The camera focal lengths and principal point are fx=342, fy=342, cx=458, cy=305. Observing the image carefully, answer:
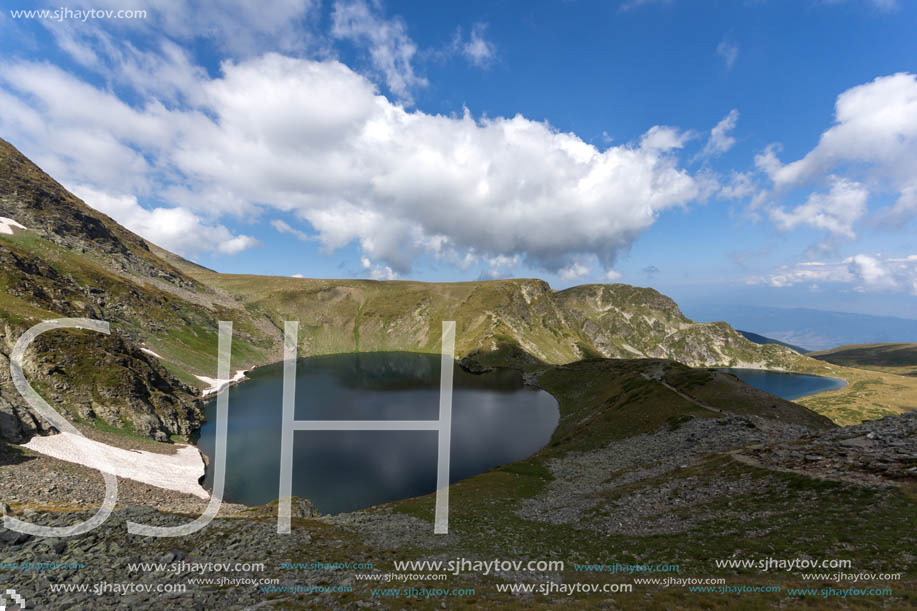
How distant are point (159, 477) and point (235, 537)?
4349cm

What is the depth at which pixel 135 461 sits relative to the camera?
54.8 m

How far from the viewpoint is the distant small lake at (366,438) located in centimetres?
5672

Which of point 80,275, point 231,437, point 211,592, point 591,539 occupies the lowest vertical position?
point 231,437

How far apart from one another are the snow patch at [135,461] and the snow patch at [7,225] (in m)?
157

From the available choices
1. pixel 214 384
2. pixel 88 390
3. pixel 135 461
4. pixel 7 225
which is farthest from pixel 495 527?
pixel 7 225

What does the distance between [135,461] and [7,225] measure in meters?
170

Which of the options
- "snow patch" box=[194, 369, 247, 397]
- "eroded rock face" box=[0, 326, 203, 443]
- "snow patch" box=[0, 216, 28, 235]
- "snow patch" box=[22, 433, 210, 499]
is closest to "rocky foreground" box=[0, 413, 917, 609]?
"snow patch" box=[22, 433, 210, 499]

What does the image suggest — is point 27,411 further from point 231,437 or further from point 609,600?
point 609,600

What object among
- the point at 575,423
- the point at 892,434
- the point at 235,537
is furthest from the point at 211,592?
the point at 575,423

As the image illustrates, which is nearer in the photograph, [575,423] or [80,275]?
[575,423]

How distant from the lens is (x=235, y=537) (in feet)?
76.3

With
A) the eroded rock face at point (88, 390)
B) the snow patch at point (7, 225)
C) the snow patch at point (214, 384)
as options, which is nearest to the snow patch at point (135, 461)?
the eroded rock face at point (88, 390)

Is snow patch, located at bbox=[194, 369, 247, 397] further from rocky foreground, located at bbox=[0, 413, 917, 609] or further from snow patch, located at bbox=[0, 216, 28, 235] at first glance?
snow patch, located at bbox=[0, 216, 28, 235]

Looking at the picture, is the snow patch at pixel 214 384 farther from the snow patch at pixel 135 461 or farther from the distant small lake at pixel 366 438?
the snow patch at pixel 135 461
